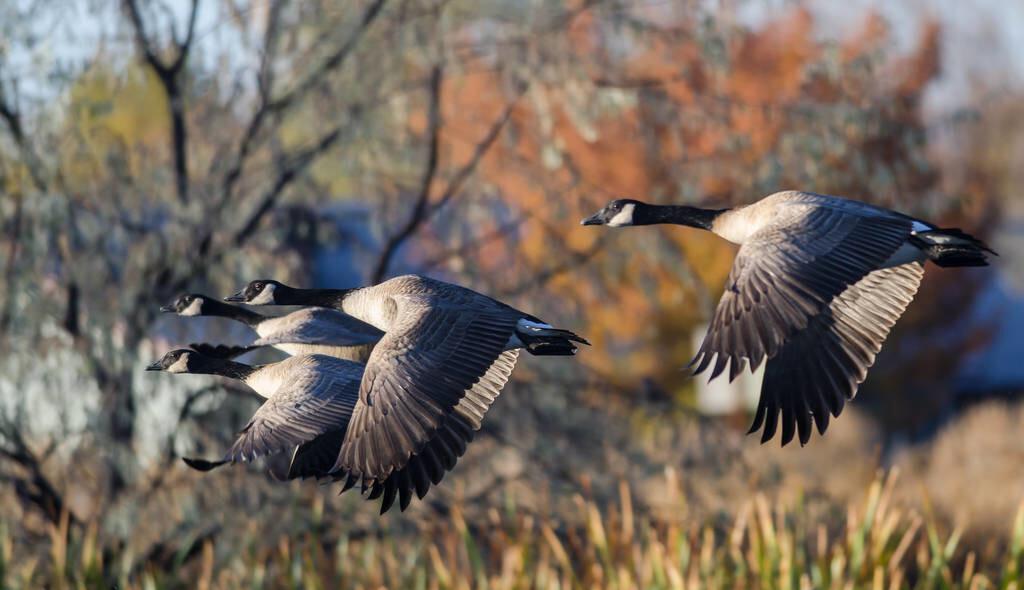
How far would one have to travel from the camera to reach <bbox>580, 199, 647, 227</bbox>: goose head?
3203 millimetres

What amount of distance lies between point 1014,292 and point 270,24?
27246 millimetres

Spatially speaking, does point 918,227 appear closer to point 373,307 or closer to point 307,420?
point 373,307

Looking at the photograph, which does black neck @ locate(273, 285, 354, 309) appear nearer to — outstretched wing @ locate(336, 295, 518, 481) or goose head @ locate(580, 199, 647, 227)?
outstretched wing @ locate(336, 295, 518, 481)

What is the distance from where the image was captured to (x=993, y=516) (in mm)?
10297

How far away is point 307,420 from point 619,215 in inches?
35.4

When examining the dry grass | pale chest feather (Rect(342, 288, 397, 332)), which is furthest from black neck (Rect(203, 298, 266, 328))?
the dry grass

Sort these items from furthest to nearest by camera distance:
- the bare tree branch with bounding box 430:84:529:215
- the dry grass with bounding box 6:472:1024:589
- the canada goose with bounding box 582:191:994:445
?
the bare tree branch with bounding box 430:84:529:215
the dry grass with bounding box 6:472:1024:589
the canada goose with bounding box 582:191:994:445

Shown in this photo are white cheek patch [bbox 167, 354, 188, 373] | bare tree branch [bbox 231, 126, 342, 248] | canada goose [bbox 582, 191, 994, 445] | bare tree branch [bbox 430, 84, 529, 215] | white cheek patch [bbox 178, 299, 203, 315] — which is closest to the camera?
canada goose [bbox 582, 191, 994, 445]

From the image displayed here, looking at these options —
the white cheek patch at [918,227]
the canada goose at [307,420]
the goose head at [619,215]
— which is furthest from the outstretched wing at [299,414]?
the white cheek patch at [918,227]

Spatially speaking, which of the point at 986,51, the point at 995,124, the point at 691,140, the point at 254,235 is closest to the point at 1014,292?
the point at 995,124

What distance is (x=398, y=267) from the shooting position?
1012 centimetres

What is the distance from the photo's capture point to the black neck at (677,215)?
3176 mm

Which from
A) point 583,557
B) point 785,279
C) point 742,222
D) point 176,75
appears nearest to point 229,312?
point 742,222

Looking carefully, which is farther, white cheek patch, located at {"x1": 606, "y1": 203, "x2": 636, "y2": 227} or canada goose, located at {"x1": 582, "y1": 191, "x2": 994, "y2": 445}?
white cheek patch, located at {"x1": 606, "y1": 203, "x2": 636, "y2": 227}
